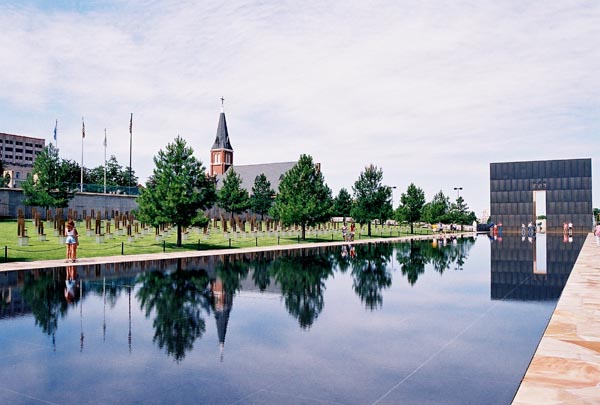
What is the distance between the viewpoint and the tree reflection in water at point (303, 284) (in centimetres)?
1159

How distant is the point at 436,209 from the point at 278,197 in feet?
146

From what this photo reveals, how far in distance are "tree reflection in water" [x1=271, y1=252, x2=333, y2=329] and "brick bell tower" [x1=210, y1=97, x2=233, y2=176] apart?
321ft

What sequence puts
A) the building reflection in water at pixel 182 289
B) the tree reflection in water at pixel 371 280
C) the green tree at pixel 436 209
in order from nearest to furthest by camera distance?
the building reflection in water at pixel 182 289
the tree reflection in water at pixel 371 280
the green tree at pixel 436 209

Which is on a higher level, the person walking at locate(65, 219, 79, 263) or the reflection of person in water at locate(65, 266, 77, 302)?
the person walking at locate(65, 219, 79, 263)

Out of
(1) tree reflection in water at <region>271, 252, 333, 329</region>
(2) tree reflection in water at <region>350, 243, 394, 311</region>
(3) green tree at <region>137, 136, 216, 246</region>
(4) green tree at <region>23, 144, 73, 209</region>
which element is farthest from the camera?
(4) green tree at <region>23, 144, 73, 209</region>

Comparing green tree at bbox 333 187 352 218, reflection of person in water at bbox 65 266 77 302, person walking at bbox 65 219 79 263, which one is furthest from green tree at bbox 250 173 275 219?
reflection of person in water at bbox 65 266 77 302

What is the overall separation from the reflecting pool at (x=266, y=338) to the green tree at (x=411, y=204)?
5416 centimetres

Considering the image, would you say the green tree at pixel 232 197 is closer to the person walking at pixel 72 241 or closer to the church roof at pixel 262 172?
the church roof at pixel 262 172

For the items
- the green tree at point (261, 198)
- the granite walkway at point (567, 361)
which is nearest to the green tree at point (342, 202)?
the green tree at point (261, 198)

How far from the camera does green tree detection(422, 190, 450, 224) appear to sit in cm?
8519

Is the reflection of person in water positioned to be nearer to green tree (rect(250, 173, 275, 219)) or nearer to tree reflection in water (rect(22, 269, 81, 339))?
tree reflection in water (rect(22, 269, 81, 339))

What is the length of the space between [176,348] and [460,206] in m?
108

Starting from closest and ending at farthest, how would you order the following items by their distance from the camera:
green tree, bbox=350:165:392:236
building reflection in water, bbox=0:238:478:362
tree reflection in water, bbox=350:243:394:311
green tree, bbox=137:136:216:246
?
building reflection in water, bbox=0:238:478:362
tree reflection in water, bbox=350:243:394:311
green tree, bbox=137:136:216:246
green tree, bbox=350:165:392:236

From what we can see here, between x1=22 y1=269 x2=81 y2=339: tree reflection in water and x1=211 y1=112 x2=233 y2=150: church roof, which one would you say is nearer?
x1=22 y1=269 x2=81 y2=339: tree reflection in water
